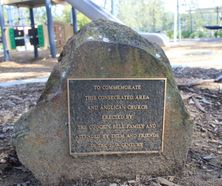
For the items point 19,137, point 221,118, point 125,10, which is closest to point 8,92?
point 19,137

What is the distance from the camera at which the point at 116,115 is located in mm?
2430

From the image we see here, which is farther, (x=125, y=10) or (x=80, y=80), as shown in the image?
(x=125, y=10)

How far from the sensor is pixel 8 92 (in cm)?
538

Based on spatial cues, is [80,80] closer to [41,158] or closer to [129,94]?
[129,94]

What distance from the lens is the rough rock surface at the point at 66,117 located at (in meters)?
2.32

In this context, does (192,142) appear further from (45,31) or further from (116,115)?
(45,31)

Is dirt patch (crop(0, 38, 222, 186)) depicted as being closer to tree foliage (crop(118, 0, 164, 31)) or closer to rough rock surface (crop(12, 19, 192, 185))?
rough rock surface (crop(12, 19, 192, 185))

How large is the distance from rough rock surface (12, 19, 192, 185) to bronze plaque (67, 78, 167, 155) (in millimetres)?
60

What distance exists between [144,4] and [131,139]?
40.3 metres

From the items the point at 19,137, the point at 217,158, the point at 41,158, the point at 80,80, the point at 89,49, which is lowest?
the point at 217,158

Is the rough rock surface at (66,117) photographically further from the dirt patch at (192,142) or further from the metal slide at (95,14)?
the metal slide at (95,14)

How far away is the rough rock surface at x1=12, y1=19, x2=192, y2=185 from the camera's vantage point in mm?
2320

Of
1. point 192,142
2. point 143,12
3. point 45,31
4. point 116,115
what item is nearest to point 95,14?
point 45,31

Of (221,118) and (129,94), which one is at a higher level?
(129,94)
